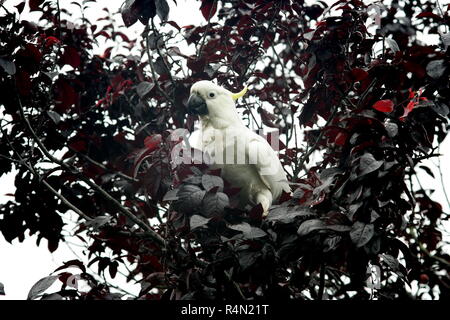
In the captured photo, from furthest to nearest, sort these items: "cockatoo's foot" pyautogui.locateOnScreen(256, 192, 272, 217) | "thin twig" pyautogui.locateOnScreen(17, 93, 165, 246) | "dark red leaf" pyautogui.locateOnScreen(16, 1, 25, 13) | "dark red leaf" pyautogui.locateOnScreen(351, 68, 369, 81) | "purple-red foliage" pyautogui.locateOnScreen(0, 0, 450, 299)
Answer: "cockatoo's foot" pyautogui.locateOnScreen(256, 192, 272, 217) → "dark red leaf" pyautogui.locateOnScreen(16, 1, 25, 13) → "thin twig" pyautogui.locateOnScreen(17, 93, 165, 246) → "dark red leaf" pyautogui.locateOnScreen(351, 68, 369, 81) → "purple-red foliage" pyautogui.locateOnScreen(0, 0, 450, 299)

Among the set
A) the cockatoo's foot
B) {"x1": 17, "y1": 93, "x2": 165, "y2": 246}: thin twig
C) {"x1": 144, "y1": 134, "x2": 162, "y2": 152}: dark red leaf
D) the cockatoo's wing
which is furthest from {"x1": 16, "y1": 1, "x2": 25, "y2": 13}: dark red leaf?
the cockatoo's foot

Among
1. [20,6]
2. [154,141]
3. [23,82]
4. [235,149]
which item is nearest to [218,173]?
[154,141]

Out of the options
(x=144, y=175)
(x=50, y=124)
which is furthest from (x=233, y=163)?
(x=50, y=124)

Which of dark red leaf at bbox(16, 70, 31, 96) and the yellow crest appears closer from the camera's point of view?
dark red leaf at bbox(16, 70, 31, 96)

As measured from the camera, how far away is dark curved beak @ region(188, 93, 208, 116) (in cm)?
251

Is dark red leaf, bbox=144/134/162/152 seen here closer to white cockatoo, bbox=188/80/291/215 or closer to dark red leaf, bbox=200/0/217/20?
white cockatoo, bbox=188/80/291/215

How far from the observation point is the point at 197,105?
2.53 metres

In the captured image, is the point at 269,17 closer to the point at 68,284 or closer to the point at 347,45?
the point at 347,45

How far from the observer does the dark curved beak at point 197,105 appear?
251 centimetres

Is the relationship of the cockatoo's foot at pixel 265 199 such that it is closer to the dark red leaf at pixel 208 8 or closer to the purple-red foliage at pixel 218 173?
the purple-red foliage at pixel 218 173

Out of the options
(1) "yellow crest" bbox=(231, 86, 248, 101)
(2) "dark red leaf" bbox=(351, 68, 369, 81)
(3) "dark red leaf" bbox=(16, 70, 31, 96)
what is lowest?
(2) "dark red leaf" bbox=(351, 68, 369, 81)

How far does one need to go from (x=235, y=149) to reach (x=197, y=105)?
31cm
